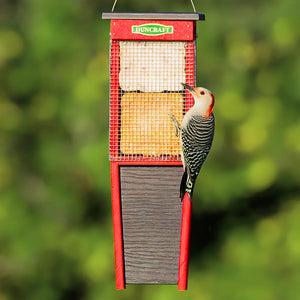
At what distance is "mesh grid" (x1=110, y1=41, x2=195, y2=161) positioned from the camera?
4492 millimetres

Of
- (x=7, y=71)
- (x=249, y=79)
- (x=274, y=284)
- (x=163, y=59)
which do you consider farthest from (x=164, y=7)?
(x=163, y=59)

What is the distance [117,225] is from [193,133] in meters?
0.75

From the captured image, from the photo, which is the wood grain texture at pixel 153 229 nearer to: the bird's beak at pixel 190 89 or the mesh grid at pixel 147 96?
the mesh grid at pixel 147 96

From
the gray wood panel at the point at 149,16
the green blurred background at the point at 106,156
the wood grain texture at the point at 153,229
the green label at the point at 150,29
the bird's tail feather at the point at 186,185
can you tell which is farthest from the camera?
the green blurred background at the point at 106,156

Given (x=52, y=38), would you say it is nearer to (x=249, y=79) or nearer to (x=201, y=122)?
(x=249, y=79)

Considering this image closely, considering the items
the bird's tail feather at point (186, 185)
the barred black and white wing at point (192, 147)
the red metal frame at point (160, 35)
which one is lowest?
the bird's tail feather at point (186, 185)

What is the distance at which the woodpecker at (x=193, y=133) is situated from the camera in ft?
14.3

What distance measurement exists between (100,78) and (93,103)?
33cm

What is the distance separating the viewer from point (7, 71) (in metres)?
10.2

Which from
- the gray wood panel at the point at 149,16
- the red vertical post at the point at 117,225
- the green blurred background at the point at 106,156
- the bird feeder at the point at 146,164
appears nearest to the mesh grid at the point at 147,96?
the bird feeder at the point at 146,164

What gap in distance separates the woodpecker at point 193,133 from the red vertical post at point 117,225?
403 mm

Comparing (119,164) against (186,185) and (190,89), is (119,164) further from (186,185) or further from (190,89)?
(190,89)

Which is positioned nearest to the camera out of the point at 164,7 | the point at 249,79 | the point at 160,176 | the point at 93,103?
the point at 160,176

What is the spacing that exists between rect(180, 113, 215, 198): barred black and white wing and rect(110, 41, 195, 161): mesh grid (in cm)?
15
